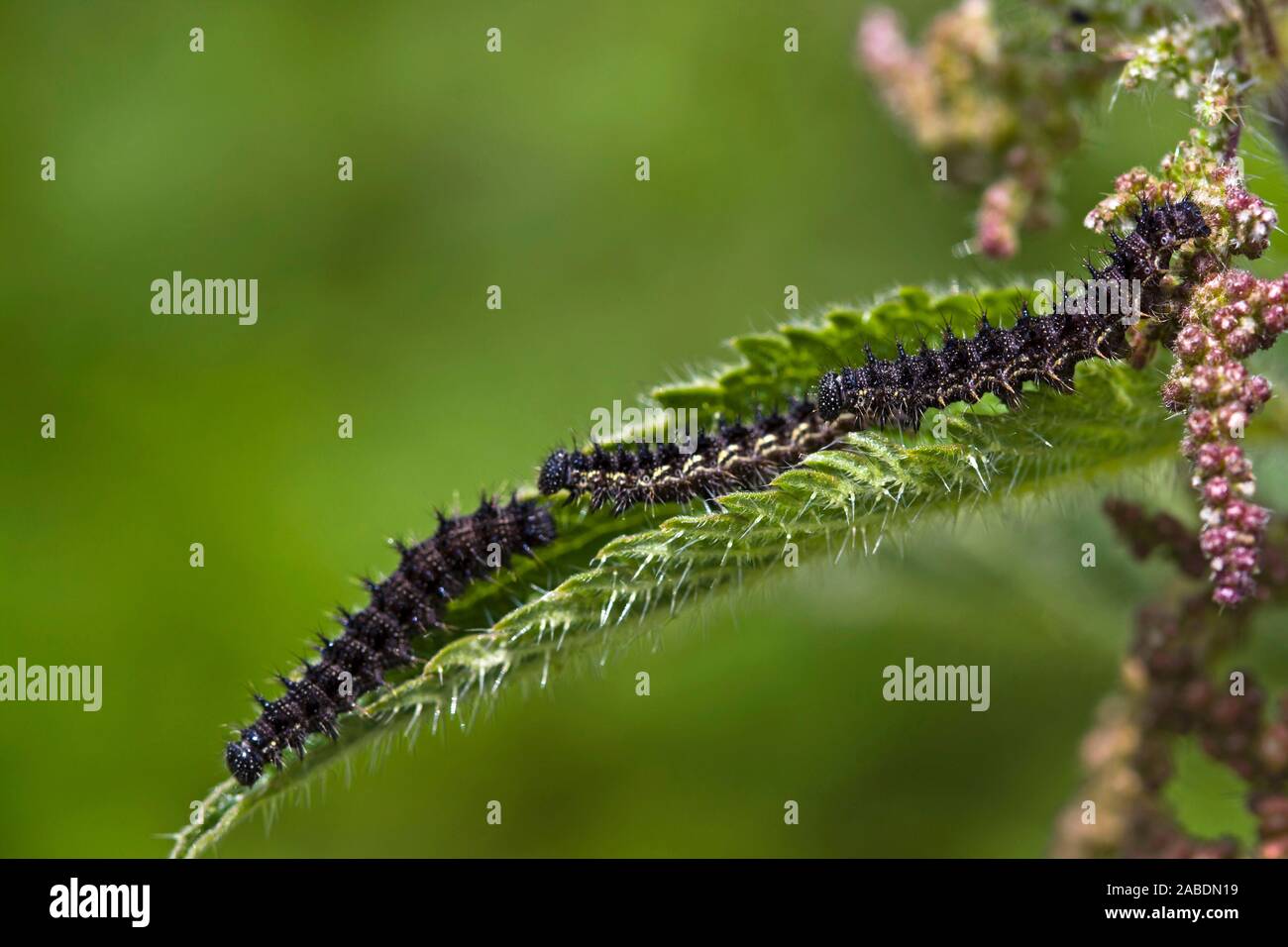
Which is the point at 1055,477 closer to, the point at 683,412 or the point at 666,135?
the point at 683,412

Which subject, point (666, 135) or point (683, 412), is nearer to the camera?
point (683, 412)

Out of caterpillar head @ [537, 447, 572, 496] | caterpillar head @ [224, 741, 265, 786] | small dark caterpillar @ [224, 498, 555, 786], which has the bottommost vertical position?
caterpillar head @ [224, 741, 265, 786]

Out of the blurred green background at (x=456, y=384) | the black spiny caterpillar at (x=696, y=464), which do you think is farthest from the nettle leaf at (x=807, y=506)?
the blurred green background at (x=456, y=384)

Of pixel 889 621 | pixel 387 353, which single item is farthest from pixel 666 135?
pixel 889 621

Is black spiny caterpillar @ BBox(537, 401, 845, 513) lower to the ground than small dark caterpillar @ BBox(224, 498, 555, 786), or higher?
higher

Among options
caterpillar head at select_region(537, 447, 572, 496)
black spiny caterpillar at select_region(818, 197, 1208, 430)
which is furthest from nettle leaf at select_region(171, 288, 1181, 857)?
caterpillar head at select_region(537, 447, 572, 496)

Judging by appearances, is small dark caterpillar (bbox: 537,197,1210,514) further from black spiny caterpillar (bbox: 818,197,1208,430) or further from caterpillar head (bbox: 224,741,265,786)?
caterpillar head (bbox: 224,741,265,786)

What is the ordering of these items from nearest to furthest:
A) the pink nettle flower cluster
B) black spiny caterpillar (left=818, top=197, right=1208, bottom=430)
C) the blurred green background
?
the pink nettle flower cluster < black spiny caterpillar (left=818, top=197, right=1208, bottom=430) < the blurred green background

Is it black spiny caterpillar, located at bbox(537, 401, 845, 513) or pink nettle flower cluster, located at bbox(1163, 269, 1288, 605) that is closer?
pink nettle flower cluster, located at bbox(1163, 269, 1288, 605)
